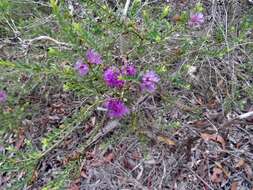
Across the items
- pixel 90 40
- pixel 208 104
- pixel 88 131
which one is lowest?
pixel 88 131

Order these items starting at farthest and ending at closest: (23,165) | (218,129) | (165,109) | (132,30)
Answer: (165,109) < (218,129) < (132,30) < (23,165)

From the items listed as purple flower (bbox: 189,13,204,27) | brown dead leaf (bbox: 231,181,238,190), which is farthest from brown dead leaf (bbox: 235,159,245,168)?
purple flower (bbox: 189,13,204,27)

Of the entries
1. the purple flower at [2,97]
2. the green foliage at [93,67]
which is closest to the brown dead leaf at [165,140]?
the green foliage at [93,67]

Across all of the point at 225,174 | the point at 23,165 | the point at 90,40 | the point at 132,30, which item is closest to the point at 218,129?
the point at 225,174

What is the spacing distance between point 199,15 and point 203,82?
1.43ft

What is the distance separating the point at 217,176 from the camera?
7.47 feet

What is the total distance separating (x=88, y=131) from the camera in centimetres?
250

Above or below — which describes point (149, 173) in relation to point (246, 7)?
below

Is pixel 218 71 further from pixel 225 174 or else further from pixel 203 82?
pixel 225 174

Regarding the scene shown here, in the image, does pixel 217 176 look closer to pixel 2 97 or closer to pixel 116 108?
pixel 116 108

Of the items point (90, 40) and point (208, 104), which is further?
point (208, 104)

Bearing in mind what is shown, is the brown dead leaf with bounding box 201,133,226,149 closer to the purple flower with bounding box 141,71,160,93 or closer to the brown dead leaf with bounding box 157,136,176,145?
the brown dead leaf with bounding box 157,136,176,145

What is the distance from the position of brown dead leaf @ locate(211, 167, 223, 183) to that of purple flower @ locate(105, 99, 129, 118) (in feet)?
1.99

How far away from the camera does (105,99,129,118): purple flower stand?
221 cm
